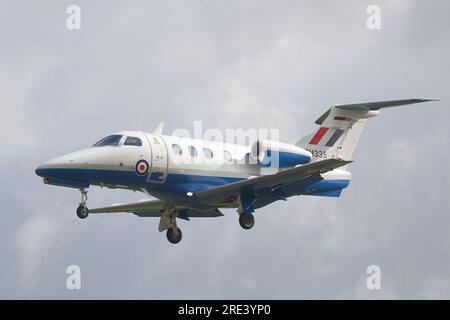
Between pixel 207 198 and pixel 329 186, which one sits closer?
pixel 207 198

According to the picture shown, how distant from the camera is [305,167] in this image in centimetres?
3928

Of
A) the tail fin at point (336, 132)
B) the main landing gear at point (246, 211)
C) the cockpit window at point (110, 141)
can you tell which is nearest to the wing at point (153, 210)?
the main landing gear at point (246, 211)

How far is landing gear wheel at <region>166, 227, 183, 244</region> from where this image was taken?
42.7m

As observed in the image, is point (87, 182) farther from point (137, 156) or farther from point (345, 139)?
point (345, 139)

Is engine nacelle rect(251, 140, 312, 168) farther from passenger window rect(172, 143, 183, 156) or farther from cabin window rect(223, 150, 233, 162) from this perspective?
passenger window rect(172, 143, 183, 156)

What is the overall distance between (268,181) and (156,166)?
12.8 ft

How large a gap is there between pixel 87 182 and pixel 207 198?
14.4 ft

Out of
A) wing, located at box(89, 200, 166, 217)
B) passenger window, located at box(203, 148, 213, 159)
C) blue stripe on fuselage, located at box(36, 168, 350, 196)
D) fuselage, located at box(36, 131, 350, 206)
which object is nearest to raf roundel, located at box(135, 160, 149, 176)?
fuselage, located at box(36, 131, 350, 206)

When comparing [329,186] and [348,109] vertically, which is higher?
[348,109]

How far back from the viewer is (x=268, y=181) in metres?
40.1

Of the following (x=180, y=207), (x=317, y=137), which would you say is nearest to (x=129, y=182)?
(x=180, y=207)

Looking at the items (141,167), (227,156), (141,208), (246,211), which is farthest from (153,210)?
(141,167)

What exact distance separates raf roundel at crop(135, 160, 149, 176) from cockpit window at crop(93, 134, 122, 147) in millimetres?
1018

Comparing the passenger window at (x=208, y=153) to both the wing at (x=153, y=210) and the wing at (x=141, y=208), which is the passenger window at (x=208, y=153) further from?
the wing at (x=141, y=208)
